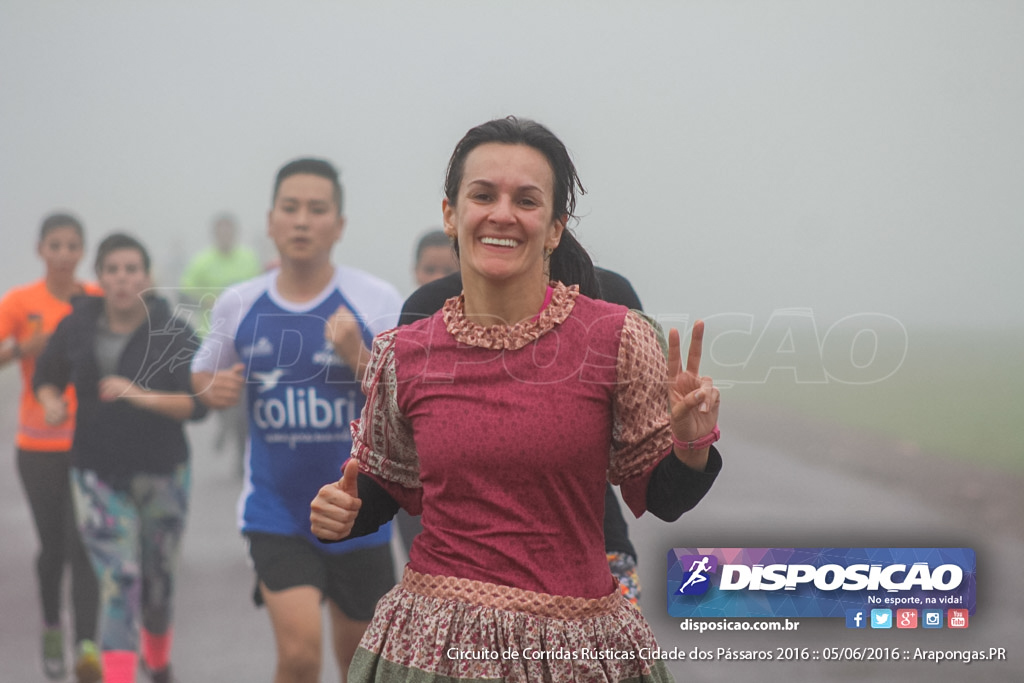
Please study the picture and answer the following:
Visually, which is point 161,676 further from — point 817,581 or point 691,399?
point 691,399

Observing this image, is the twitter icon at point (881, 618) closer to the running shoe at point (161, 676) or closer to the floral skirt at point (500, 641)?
the floral skirt at point (500, 641)

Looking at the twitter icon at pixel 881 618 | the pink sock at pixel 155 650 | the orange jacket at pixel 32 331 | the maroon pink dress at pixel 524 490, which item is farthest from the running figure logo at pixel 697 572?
the orange jacket at pixel 32 331

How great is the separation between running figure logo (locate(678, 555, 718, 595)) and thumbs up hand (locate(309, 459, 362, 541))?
1804 millimetres

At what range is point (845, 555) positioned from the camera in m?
3.27

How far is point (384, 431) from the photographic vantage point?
6.13 ft

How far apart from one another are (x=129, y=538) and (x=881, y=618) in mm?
2515

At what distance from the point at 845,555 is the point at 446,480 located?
2.01 meters

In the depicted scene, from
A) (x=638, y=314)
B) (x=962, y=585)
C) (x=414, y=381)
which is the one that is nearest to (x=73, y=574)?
(x=414, y=381)

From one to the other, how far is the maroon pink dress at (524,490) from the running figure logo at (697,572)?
5.18 feet

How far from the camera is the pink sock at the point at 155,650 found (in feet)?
11.6

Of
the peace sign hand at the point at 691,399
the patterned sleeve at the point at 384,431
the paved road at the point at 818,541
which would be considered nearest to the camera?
the peace sign hand at the point at 691,399

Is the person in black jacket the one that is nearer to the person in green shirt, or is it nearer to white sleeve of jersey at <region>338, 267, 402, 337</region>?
the person in green shirt

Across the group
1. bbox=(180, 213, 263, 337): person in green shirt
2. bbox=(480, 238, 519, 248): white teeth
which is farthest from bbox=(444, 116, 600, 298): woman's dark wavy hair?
bbox=(180, 213, 263, 337): person in green shirt

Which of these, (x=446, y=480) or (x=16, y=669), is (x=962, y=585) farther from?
(x=16, y=669)
